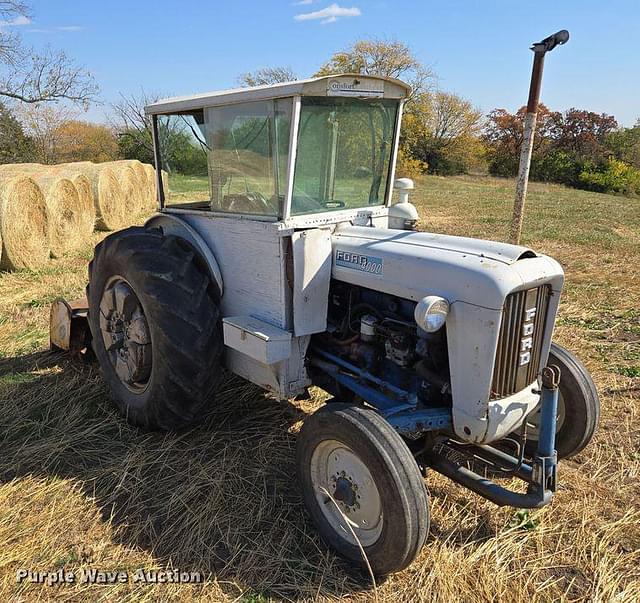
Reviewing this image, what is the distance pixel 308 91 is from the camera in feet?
9.89

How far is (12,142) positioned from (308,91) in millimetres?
23092

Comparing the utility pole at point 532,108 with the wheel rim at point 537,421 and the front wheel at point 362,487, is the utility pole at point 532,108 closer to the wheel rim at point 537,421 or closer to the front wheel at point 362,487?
the wheel rim at point 537,421

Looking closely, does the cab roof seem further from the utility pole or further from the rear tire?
the rear tire

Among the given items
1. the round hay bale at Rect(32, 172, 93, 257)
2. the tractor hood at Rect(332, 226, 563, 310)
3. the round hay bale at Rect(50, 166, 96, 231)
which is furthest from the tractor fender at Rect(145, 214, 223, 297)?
the round hay bale at Rect(50, 166, 96, 231)

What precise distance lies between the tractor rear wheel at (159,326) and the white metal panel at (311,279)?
63 cm

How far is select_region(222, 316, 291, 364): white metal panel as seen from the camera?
3.21 metres

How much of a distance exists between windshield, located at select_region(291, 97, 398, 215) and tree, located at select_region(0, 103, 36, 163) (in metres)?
22.0

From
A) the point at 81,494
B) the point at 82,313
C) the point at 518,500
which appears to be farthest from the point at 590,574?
the point at 82,313

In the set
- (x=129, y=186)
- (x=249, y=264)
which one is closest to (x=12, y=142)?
(x=129, y=186)

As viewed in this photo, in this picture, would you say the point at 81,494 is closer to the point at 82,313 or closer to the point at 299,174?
the point at 82,313

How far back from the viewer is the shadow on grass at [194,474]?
2.83 m

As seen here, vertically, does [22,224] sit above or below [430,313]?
below

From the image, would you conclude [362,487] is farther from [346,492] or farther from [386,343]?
[386,343]

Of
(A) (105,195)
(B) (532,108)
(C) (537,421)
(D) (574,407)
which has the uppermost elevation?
(B) (532,108)
